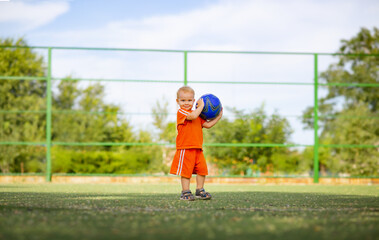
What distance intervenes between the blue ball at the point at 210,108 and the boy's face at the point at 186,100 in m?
0.16

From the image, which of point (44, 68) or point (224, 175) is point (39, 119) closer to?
point (44, 68)

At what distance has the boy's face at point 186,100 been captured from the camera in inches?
191

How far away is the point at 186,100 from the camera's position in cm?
487

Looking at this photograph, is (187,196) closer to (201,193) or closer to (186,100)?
(201,193)

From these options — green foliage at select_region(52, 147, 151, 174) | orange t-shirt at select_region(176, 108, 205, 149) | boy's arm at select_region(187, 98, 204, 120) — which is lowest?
green foliage at select_region(52, 147, 151, 174)

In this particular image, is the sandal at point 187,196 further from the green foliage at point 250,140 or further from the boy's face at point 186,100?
the green foliage at point 250,140

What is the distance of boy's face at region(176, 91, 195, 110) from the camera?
4863 millimetres

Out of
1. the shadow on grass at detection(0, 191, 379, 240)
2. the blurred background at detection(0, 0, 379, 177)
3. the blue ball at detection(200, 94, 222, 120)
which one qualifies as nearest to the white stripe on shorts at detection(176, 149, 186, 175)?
the blue ball at detection(200, 94, 222, 120)

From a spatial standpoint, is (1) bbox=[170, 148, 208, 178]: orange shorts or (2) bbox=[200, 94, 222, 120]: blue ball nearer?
(1) bbox=[170, 148, 208, 178]: orange shorts

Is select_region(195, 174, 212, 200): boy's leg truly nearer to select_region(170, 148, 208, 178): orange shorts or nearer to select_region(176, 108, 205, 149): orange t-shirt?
select_region(170, 148, 208, 178): orange shorts

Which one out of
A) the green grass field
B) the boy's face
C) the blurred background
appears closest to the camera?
the green grass field

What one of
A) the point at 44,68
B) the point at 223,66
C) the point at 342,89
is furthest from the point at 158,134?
the point at 342,89

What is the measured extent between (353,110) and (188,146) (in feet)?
50.9

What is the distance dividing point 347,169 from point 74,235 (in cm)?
1140
